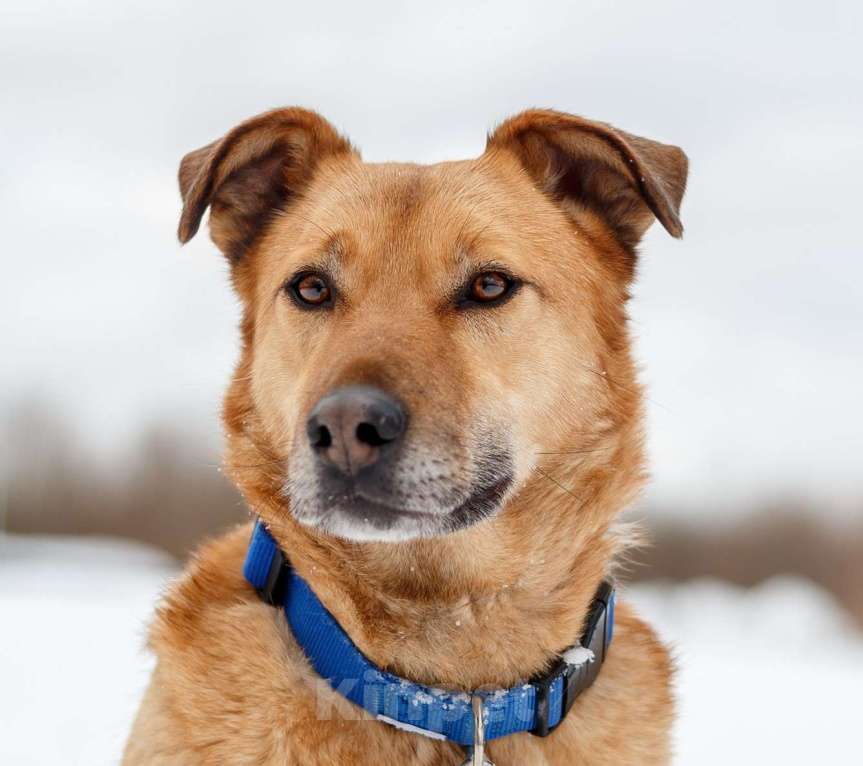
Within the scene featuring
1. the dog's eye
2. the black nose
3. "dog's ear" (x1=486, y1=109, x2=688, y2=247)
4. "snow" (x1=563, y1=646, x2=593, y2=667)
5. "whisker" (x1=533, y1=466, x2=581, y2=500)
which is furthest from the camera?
"dog's ear" (x1=486, y1=109, x2=688, y2=247)

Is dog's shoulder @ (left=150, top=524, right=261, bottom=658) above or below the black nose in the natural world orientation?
below

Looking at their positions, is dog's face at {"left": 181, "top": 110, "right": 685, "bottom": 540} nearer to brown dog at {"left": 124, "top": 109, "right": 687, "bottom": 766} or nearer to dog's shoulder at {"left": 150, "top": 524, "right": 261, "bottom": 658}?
brown dog at {"left": 124, "top": 109, "right": 687, "bottom": 766}

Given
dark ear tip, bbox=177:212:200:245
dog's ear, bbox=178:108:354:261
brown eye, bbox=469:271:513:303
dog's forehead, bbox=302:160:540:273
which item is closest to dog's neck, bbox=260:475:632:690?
brown eye, bbox=469:271:513:303

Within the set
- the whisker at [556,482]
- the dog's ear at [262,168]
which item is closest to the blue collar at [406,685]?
the whisker at [556,482]

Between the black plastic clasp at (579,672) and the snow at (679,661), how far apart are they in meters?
0.47

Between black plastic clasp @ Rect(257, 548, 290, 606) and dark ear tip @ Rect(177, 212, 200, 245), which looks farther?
dark ear tip @ Rect(177, 212, 200, 245)

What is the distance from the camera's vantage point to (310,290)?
11.0 feet

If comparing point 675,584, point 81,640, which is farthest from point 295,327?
point 675,584

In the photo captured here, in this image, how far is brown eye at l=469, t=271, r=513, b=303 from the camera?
127 inches

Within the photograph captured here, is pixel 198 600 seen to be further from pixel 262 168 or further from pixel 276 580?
pixel 262 168

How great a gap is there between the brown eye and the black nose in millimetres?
702

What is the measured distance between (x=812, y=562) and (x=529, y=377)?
17616 mm

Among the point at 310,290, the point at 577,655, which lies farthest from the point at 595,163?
the point at 577,655

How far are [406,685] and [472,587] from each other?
391 millimetres
